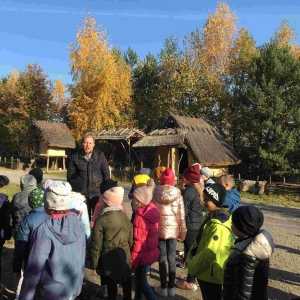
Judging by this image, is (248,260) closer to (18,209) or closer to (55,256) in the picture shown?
(55,256)

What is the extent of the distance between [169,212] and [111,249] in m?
1.20

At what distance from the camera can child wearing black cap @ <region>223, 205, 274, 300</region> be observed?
8.19 feet

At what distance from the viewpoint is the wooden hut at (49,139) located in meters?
27.9

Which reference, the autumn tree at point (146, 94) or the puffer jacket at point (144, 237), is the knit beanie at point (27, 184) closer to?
the puffer jacket at point (144, 237)

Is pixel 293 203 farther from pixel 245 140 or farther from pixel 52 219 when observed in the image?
pixel 52 219

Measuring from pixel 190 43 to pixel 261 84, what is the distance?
1164cm

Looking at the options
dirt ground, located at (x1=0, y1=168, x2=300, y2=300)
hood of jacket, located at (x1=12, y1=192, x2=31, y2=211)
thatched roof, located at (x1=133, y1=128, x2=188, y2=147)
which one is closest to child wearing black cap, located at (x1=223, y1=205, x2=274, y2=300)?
dirt ground, located at (x1=0, y1=168, x2=300, y2=300)

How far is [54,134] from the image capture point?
28.3m

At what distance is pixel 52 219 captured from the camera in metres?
2.84

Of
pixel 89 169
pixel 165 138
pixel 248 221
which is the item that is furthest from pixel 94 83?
pixel 248 221

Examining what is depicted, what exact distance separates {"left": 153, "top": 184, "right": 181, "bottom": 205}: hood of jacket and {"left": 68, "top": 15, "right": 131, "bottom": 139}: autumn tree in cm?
2324

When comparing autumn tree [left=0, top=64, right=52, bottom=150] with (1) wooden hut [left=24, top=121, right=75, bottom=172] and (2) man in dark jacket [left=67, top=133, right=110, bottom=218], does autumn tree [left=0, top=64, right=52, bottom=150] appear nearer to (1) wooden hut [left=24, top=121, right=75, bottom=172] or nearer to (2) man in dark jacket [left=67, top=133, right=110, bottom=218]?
(1) wooden hut [left=24, top=121, right=75, bottom=172]

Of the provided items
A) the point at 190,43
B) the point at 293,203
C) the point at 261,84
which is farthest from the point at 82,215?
the point at 190,43

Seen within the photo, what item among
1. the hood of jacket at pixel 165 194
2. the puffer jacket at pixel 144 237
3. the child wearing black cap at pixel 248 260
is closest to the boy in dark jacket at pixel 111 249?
the puffer jacket at pixel 144 237
